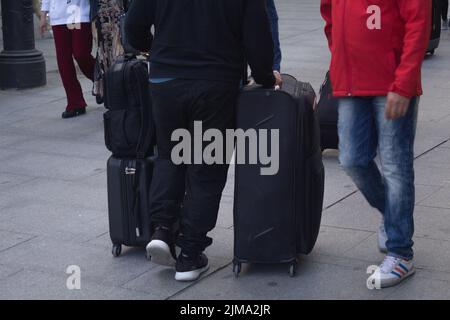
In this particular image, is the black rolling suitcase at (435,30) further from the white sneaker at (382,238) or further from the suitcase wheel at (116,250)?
→ the suitcase wheel at (116,250)

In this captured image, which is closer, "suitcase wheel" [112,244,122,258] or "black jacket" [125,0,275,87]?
"black jacket" [125,0,275,87]

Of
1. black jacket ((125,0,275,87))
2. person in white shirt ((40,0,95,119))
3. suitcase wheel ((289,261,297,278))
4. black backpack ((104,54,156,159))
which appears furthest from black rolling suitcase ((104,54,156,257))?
person in white shirt ((40,0,95,119))

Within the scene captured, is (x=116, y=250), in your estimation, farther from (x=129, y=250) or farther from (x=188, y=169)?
(x=188, y=169)

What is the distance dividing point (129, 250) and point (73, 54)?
4.28m

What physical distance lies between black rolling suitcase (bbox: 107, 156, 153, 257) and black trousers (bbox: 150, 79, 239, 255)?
0.61ft

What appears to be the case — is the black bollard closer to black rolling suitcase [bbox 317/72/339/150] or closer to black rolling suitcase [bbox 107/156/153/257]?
black rolling suitcase [bbox 317/72/339/150]

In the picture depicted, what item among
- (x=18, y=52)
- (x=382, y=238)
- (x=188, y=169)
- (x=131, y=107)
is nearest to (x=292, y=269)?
(x=382, y=238)

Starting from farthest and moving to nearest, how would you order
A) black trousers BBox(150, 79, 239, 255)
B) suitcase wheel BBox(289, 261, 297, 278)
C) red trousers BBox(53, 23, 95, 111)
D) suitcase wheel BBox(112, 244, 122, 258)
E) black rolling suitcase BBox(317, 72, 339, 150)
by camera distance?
1. red trousers BBox(53, 23, 95, 111)
2. black rolling suitcase BBox(317, 72, 339, 150)
3. suitcase wheel BBox(112, 244, 122, 258)
4. suitcase wheel BBox(289, 261, 297, 278)
5. black trousers BBox(150, 79, 239, 255)

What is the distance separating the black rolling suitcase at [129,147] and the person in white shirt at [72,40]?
3873mm

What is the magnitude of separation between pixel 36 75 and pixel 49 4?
1995 millimetres

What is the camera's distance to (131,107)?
5211 mm

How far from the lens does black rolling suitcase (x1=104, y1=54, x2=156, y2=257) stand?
519 centimetres

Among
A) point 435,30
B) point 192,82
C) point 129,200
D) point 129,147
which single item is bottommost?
point 129,200

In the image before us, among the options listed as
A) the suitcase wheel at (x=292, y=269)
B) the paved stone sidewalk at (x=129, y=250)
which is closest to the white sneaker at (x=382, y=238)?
the paved stone sidewalk at (x=129, y=250)
